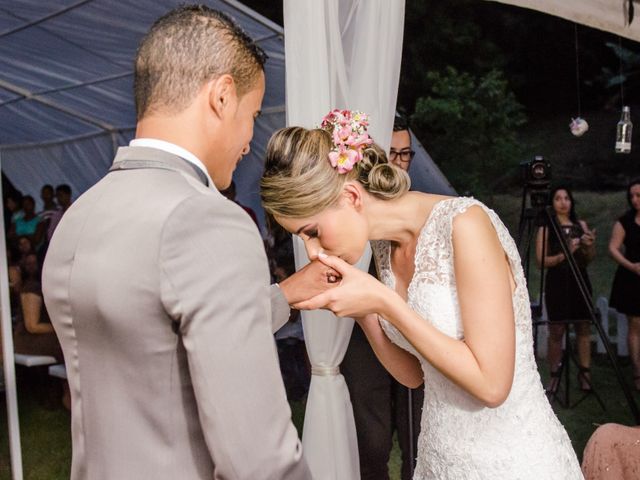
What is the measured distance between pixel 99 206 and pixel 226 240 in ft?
0.69

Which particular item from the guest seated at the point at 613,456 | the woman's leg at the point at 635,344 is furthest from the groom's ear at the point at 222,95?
the woman's leg at the point at 635,344

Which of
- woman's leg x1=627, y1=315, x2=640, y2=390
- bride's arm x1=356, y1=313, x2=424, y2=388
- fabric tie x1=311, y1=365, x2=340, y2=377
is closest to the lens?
bride's arm x1=356, y1=313, x2=424, y2=388

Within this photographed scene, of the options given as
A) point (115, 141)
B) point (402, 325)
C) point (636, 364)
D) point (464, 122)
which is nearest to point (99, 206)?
point (402, 325)

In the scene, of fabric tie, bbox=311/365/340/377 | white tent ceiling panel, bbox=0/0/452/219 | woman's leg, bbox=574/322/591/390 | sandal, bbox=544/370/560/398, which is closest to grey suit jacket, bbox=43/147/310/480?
fabric tie, bbox=311/365/340/377

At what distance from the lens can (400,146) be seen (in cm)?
320

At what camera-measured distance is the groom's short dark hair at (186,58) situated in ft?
3.49

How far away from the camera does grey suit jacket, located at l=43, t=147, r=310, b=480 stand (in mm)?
918

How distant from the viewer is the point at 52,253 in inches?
42.1

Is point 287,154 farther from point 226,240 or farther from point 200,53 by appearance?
point 226,240

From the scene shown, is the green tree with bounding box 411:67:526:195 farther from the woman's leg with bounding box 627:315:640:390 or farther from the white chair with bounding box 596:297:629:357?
the woman's leg with bounding box 627:315:640:390

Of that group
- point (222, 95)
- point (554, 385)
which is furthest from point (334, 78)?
point (554, 385)

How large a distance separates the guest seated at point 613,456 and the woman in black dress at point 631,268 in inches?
152

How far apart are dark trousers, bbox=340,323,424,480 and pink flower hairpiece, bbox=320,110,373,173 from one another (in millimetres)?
1276

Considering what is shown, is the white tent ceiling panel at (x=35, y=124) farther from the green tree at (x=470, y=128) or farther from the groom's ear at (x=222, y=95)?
the groom's ear at (x=222, y=95)
